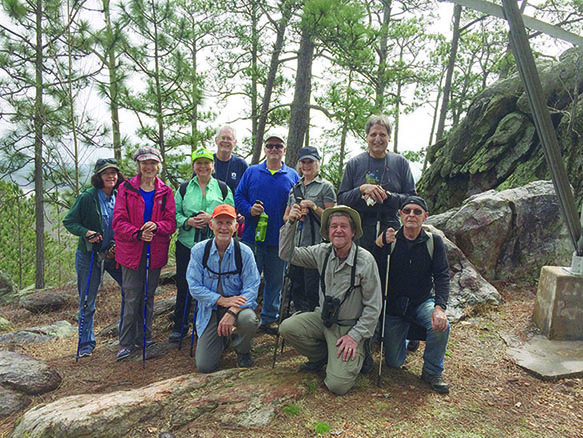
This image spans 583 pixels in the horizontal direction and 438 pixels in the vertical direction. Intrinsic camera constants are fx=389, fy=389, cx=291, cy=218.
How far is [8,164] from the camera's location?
11156 mm

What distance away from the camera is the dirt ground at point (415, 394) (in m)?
3.22

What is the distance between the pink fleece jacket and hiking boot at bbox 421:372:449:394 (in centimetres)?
335

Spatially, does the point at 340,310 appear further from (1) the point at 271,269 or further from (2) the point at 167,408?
(2) the point at 167,408

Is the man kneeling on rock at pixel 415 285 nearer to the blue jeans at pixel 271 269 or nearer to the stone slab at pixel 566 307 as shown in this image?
the blue jeans at pixel 271 269

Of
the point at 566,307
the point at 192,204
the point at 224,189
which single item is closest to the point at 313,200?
the point at 224,189

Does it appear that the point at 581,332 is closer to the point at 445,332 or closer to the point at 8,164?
the point at 445,332

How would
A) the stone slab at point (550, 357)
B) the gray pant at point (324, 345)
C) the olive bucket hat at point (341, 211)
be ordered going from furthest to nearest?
the stone slab at point (550, 357), the olive bucket hat at point (341, 211), the gray pant at point (324, 345)

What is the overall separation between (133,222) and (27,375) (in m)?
2.15

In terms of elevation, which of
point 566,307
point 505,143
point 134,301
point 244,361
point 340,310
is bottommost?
point 244,361

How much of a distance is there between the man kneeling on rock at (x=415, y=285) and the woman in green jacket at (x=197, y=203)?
84.5 inches

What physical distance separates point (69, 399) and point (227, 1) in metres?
8.98

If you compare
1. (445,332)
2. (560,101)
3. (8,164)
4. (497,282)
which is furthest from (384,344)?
(8,164)

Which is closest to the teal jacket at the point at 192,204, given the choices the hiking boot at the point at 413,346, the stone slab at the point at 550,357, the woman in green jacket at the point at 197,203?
the woman in green jacket at the point at 197,203

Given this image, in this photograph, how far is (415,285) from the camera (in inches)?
165
